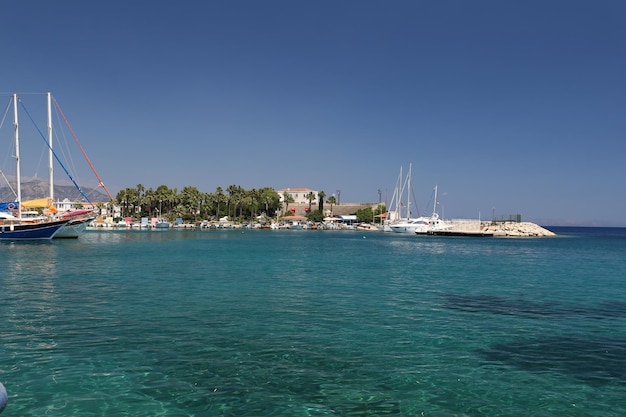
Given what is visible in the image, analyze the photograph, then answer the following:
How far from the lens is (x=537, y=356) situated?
12.9 m

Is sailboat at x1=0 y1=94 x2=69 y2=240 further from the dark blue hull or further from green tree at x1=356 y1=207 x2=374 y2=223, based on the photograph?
green tree at x1=356 y1=207 x2=374 y2=223

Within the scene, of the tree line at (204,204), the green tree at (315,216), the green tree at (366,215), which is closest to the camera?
the tree line at (204,204)

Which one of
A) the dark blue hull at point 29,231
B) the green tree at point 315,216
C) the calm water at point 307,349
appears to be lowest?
the calm water at point 307,349

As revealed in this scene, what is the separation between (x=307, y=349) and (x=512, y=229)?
12978 centimetres

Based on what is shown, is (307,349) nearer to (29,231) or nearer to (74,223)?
(29,231)

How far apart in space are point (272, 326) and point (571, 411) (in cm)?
940

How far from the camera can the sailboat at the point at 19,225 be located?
201ft

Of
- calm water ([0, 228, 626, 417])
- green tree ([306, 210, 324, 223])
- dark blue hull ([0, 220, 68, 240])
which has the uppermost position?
green tree ([306, 210, 324, 223])

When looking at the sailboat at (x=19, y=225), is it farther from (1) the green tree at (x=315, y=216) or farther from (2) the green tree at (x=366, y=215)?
(2) the green tree at (x=366, y=215)

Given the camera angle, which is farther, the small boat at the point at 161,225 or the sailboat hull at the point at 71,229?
the small boat at the point at 161,225

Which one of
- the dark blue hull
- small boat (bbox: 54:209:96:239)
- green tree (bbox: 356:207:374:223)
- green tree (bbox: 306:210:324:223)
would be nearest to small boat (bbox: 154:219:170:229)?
green tree (bbox: 306:210:324:223)

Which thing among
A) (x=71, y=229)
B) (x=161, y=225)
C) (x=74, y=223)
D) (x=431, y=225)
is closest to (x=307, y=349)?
(x=71, y=229)

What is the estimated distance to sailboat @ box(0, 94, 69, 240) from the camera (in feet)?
201

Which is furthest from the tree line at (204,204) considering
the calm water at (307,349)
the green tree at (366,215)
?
the calm water at (307,349)
